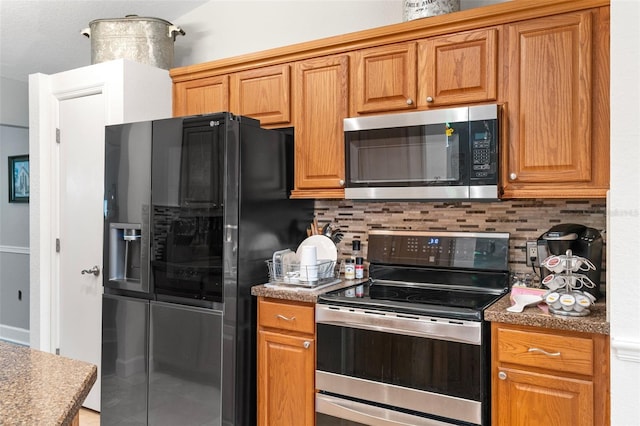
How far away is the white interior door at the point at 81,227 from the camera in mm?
3041

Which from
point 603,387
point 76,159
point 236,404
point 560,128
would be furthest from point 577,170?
point 76,159

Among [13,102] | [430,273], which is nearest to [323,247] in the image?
[430,273]

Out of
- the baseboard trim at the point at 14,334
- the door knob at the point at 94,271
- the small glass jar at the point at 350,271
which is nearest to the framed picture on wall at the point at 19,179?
the baseboard trim at the point at 14,334

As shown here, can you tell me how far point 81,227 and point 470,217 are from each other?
2389 mm

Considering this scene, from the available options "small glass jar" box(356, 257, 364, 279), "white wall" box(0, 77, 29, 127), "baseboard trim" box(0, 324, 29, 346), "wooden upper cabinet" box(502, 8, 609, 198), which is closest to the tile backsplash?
"small glass jar" box(356, 257, 364, 279)

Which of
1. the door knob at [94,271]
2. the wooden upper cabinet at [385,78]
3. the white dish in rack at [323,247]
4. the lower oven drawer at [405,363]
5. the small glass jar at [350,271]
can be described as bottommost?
the lower oven drawer at [405,363]

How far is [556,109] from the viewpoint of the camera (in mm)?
2090

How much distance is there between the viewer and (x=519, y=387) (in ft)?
6.08

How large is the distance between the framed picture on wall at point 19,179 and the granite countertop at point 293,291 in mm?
3560

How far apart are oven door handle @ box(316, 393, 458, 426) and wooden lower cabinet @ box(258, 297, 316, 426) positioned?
0.08 metres

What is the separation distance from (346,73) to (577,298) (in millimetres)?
1555

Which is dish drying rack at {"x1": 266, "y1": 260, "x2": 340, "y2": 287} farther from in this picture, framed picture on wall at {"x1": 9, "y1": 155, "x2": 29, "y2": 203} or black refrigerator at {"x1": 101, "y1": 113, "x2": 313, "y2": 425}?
framed picture on wall at {"x1": 9, "y1": 155, "x2": 29, "y2": 203}

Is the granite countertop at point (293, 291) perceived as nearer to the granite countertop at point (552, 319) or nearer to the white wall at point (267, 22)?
the granite countertop at point (552, 319)
